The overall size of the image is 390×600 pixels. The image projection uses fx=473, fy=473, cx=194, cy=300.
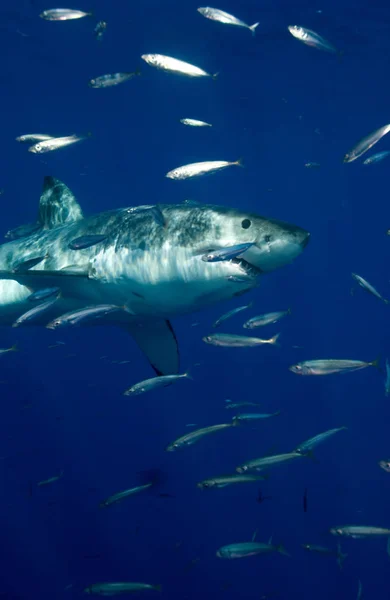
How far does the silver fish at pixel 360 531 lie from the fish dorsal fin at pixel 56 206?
5.18 metres

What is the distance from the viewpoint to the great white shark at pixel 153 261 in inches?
128

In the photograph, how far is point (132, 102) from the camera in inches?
976

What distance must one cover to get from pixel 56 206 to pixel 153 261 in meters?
3.21

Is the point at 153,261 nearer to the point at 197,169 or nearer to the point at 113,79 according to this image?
the point at 197,169

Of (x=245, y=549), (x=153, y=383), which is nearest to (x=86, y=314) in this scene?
(x=153, y=383)

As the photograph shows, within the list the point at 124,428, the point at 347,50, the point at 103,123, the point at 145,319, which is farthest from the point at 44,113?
the point at 145,319

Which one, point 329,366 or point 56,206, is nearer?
point 329,366

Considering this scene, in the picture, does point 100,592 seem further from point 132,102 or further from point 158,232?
point 132,102

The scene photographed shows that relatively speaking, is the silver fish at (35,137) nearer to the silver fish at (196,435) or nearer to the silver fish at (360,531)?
the silver fish at (196,435)

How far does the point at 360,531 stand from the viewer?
5.54m

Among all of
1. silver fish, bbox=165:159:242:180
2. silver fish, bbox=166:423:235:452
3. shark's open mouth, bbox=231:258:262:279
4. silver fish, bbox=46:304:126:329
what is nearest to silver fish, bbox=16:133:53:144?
silver fish, bbox=165:159:242:180

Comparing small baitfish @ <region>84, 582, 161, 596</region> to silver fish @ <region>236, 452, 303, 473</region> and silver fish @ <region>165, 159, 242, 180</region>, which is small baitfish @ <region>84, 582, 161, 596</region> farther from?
silver fish @ <region>165, 159, 242, 180</region>

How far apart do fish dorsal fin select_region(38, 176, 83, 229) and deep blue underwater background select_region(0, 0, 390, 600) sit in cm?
671

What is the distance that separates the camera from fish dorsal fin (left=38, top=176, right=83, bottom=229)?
6453 mm
